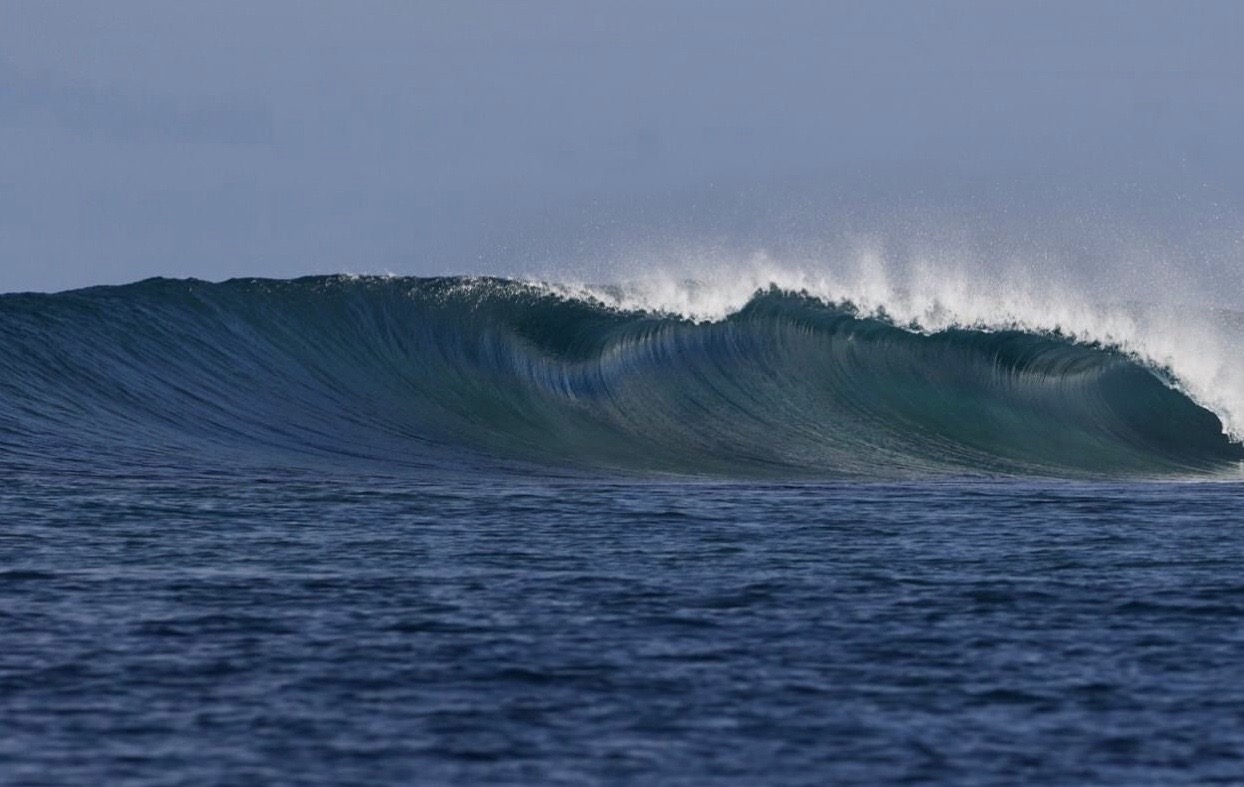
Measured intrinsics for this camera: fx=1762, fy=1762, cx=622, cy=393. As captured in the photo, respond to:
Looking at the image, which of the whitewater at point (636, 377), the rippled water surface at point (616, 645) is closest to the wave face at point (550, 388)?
the whitewater at point (636, 377)

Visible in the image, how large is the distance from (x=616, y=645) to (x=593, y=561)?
2.38 m

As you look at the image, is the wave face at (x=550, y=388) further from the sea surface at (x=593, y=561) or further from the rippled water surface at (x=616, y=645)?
the rippled water surface at (x=616, y=645)

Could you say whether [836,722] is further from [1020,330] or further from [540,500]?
[1020,330]

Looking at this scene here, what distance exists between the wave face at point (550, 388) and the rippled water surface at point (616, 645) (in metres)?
5.59

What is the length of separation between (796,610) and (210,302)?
1674 cm

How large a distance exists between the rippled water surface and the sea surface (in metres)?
0.03

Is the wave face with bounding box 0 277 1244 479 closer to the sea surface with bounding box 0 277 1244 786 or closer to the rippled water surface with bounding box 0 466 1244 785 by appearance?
the sea surface with bounding box 0 277 1244 786

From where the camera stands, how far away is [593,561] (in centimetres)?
1016

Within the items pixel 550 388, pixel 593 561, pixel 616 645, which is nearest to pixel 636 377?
pixel 550 388

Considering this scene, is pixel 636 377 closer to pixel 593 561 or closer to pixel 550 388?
pixel 550 388

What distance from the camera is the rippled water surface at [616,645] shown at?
604 cm

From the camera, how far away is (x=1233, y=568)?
9.95m

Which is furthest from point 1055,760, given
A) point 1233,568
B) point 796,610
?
point 1233,568

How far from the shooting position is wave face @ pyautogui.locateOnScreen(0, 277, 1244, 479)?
61.0 ft
